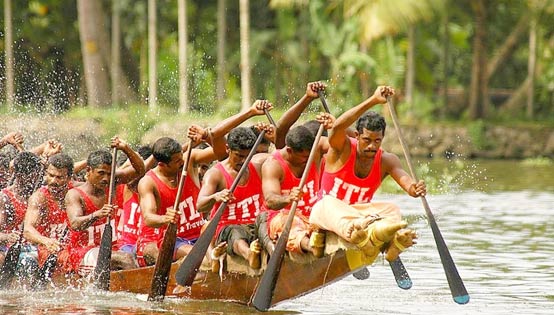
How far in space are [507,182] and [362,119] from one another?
45.4 feet

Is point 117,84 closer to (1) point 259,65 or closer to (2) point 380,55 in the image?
(1) point 259,65

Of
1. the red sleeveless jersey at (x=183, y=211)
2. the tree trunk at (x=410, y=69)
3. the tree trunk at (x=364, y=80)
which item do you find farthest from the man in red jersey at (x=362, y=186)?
the tree trunk at (x=364, y=80)

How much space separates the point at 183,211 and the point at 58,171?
3.50 ft

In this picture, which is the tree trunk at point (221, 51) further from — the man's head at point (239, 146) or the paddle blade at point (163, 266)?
the paddle blade at point (163, 266)

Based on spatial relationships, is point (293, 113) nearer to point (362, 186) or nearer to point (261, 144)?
point (261, 144)

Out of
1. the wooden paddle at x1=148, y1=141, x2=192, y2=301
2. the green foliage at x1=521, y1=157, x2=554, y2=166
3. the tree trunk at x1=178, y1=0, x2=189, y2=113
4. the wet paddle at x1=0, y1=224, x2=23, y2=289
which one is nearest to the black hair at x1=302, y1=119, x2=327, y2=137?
the wooden paddle at x1=148, y1=141, x2=192, y2=301

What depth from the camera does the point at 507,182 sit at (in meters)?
24.2

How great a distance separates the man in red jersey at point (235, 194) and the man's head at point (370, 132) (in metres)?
0.97

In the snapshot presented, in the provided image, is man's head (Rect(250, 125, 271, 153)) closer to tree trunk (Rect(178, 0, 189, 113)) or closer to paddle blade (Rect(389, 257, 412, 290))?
paddle blade (Rect(389, 257, 412, 290))

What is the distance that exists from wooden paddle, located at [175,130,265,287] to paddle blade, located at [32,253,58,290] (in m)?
1.32

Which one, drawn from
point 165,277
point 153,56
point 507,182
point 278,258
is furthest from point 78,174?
point 153,56

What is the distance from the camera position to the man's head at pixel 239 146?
11391 millimetres

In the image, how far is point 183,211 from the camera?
11.7 meters

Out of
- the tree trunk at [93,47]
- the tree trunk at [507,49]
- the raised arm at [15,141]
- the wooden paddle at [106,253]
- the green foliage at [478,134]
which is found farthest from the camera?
the tree trunk at [507,49]
